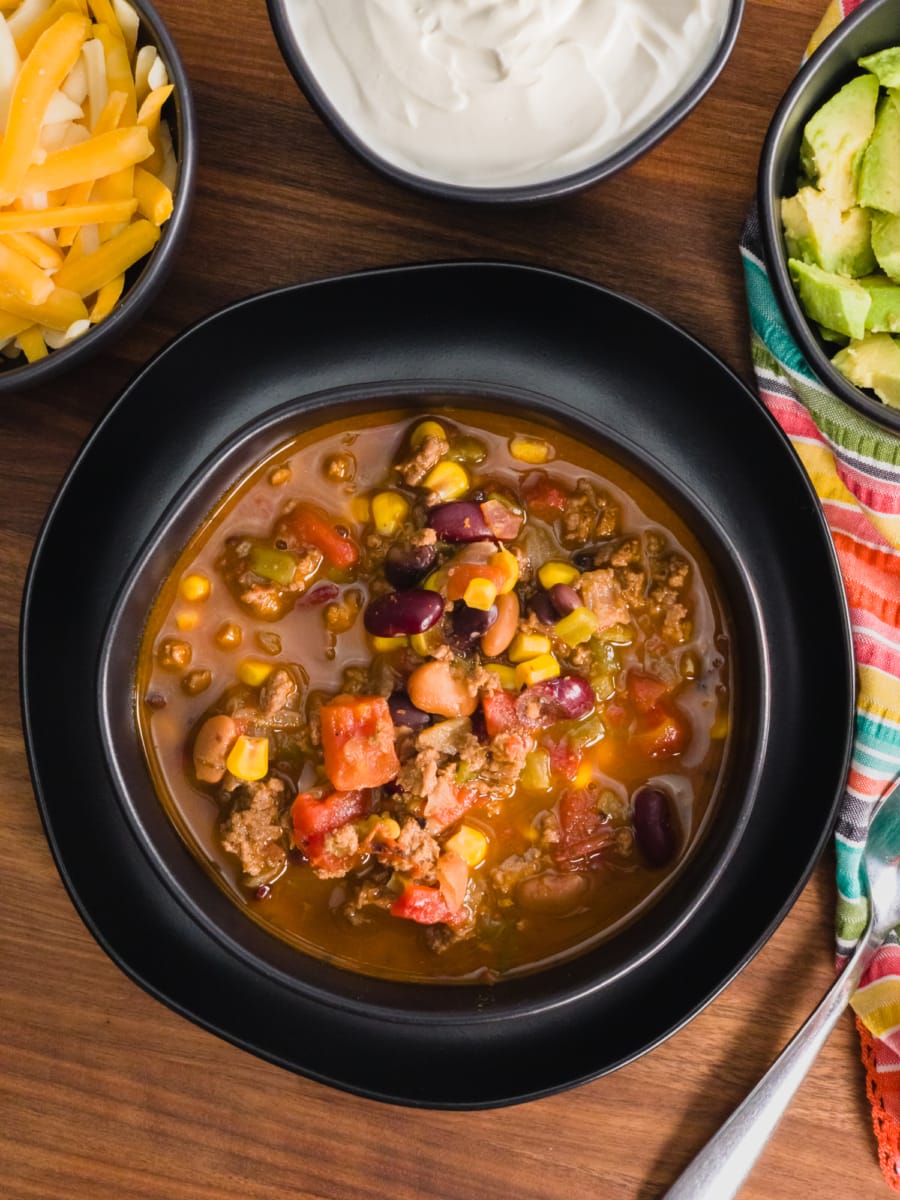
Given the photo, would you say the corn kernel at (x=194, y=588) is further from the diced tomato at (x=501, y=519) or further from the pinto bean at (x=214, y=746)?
the diced tomato at (x=501, y=519)

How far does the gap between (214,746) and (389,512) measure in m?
0.74

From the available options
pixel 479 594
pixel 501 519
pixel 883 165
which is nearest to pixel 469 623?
pixel 479 594

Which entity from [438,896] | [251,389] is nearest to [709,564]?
[438,896]

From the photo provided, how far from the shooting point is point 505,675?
2.60 meters

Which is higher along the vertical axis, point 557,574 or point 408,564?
point 408,564

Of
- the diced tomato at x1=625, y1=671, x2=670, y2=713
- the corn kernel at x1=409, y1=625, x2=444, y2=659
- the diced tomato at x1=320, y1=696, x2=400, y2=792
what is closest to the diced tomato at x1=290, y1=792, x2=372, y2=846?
the diced tomato at x1=320, y1=696, x2=400, y2=792

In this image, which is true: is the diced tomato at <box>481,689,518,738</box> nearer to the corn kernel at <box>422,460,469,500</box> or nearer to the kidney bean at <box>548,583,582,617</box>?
the kidney bean at <box>548,583,582,617</box>

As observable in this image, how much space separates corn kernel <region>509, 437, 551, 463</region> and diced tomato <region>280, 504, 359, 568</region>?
1.61ft

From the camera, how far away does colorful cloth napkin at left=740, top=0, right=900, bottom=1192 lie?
2635 mm

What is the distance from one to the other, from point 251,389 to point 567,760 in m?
1.27

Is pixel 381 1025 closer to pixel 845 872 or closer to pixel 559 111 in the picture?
pixel 845 872

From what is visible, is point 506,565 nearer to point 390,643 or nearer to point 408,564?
point 408,564

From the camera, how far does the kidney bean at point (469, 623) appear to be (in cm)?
250

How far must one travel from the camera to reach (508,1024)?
2615 mm
